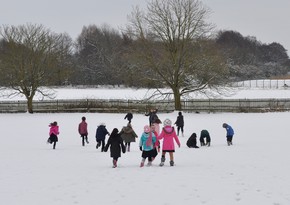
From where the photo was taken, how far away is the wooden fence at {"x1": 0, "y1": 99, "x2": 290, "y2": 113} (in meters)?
39.1

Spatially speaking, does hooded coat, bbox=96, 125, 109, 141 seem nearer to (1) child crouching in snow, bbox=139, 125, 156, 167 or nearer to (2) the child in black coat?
(2) the child in black coat

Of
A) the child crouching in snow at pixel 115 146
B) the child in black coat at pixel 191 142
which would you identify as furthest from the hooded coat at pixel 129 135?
the child in black coat at pixel 191 142

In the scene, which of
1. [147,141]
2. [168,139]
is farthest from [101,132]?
[168,139]

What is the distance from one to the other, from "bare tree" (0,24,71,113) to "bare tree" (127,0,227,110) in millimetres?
11263

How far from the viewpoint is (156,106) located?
39812mm

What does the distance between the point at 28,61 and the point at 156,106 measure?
1573 cm

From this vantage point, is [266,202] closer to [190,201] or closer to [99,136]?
[190,201]

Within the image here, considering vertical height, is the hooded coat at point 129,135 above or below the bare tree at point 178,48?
below

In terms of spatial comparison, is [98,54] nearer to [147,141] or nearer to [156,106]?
[156,106]

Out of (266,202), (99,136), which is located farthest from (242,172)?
(99,136)

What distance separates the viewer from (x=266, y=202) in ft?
26.8

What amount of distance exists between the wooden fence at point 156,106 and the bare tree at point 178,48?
1741 mm

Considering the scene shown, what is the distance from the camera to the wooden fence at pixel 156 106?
3912 cm

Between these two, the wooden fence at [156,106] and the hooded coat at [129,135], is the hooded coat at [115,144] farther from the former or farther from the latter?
the wooden fence at [156,106]
